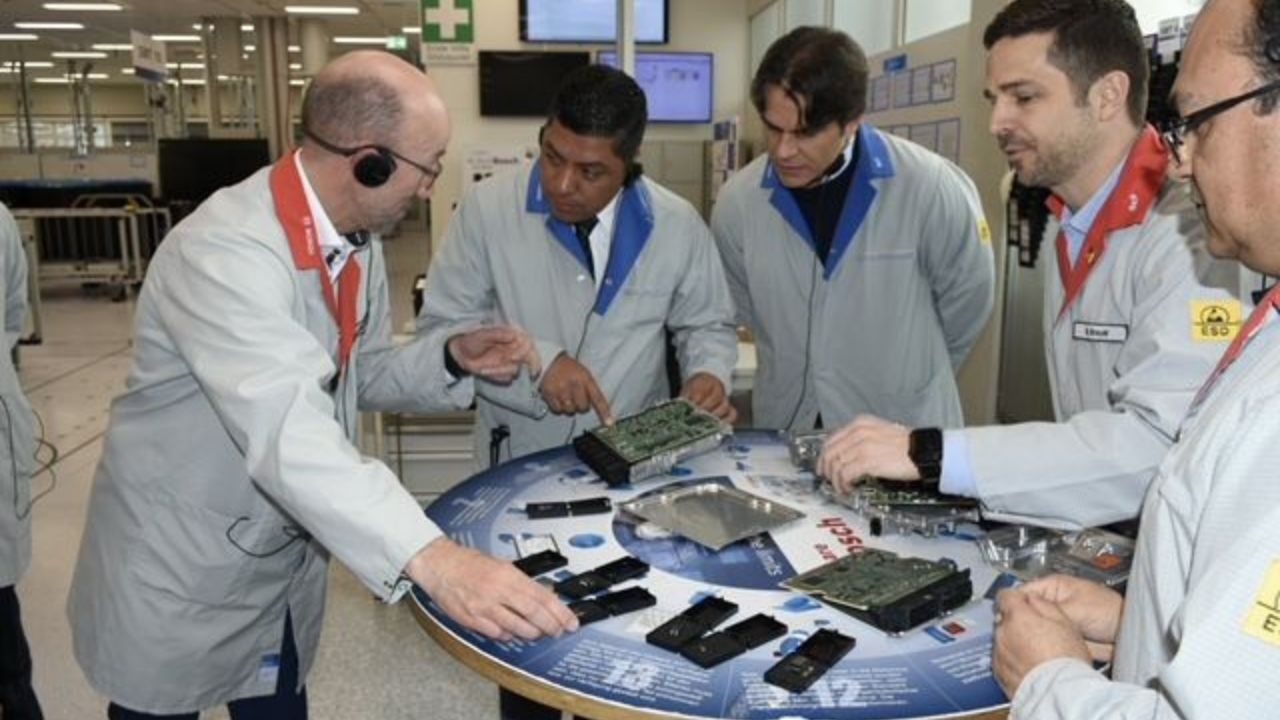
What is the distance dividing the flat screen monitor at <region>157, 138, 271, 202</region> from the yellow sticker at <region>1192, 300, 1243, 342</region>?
9746 millimetres

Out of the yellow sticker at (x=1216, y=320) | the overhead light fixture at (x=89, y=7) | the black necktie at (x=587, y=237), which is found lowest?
the yellow sticker at (x=1216, y=320)

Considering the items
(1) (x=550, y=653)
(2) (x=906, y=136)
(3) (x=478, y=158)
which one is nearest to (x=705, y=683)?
(1) (x=550, y=653)

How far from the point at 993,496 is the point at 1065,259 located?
55 cm

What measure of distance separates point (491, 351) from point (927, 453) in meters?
0.90

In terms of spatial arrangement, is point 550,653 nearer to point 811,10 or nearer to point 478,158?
point 478,158

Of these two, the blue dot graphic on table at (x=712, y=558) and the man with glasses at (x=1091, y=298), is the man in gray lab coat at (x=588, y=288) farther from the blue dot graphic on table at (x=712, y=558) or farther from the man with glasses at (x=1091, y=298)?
the man with glasses at (x=1091, y=298)

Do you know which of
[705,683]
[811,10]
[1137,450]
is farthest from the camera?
[811,10]

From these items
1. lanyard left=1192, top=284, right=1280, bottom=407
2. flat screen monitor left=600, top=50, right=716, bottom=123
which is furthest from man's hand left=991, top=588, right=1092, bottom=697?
flat screen monitor left=600, top=50, right=716, bottom=123

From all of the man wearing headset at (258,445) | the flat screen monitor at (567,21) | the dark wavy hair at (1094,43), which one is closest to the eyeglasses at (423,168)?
the man wearing headset at (258,445)

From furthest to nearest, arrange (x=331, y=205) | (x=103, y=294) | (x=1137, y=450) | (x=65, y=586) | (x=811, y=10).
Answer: (x=103, y=294)
(x=811, y=10)
(x=65, y=586)
(x=331, y=205)
(x=1137, y=450)

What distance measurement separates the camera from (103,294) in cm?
1034

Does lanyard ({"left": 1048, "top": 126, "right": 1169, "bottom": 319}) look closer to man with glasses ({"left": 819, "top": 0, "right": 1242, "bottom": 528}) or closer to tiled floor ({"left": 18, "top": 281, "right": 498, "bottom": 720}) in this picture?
man with glasses ({"left": 819, "top": 0, "right": 1242, "bottom": 528})

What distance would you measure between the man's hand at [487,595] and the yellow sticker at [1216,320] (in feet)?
3.16

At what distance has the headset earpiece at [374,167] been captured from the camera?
61.2 inches
